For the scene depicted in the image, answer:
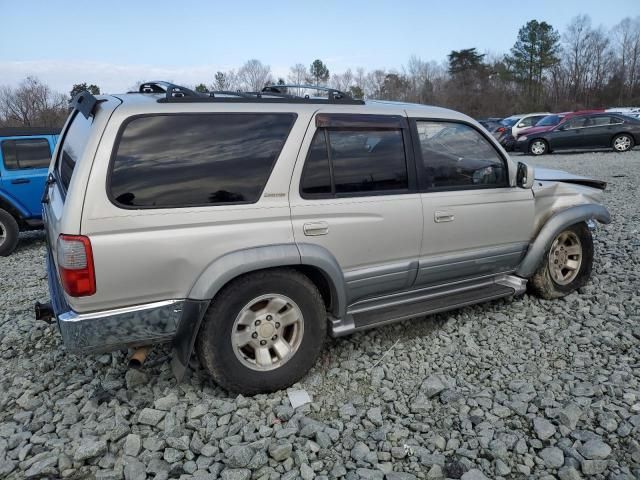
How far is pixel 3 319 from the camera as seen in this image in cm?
445

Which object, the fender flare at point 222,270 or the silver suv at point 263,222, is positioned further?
the fender flare at point 222,270

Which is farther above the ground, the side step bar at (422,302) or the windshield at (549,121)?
the windshield at (549,121)

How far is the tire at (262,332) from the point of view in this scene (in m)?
2.88

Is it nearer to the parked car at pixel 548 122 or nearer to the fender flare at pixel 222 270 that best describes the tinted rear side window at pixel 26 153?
the fender flare at pixel 222 270

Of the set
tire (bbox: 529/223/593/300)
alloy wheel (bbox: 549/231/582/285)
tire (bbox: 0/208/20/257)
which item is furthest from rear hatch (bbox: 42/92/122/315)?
tire (bbox: 0/208/20/257)

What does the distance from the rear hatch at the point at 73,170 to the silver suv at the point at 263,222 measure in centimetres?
1

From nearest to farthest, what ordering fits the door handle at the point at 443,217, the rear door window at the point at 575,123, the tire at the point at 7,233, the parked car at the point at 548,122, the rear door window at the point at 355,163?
the rear door window at the point at 355,163
the door handle at the point at 443,217
the tire at the point at 7,233
the rear door window at the point at 575,123
the parked car at the point at 548,122

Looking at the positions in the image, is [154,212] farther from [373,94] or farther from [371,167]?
[373,94]

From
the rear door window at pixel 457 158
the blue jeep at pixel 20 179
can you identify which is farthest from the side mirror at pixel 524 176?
the blue jeep at pixel 20 179

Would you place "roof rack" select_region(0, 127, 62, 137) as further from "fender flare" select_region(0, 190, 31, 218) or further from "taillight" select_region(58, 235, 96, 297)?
"taillight" select_region(58, 235, 96, 297)

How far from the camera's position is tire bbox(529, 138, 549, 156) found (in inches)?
719

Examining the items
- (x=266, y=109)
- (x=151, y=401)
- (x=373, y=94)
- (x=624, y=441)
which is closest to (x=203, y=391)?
(x=151, y=401)

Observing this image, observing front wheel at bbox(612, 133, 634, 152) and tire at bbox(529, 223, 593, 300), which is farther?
front wheel at bbox(612, 133, 634, 152)

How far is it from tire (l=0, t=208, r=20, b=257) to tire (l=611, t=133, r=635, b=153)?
18.7 metres
